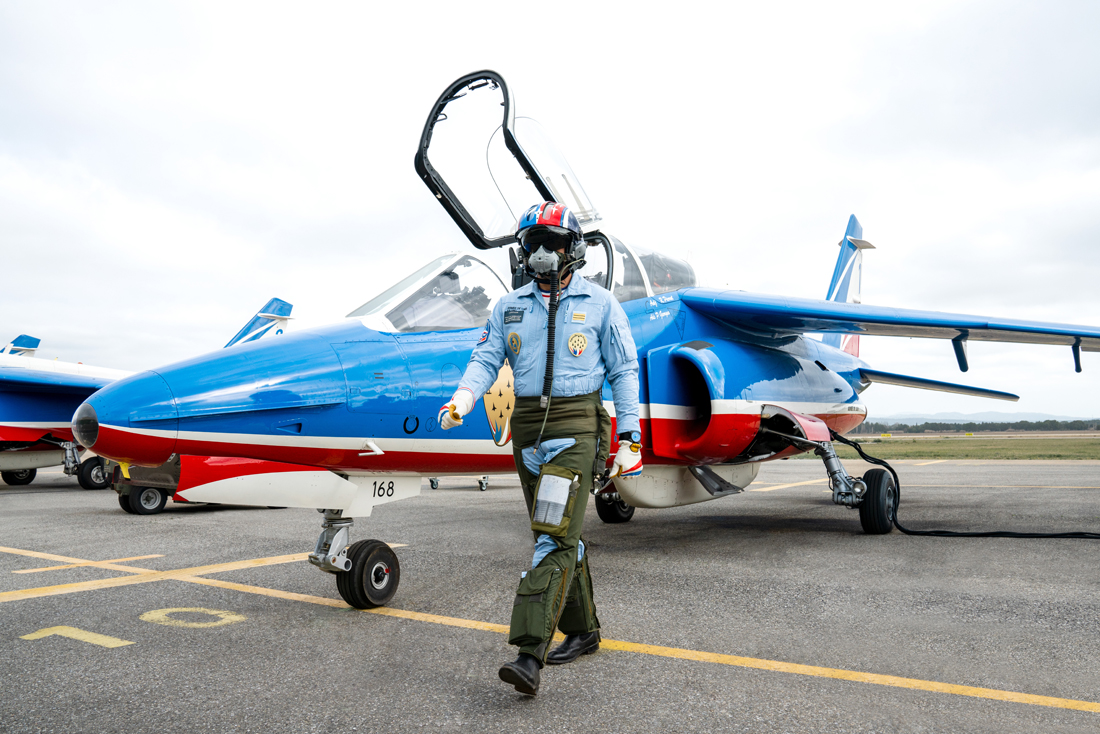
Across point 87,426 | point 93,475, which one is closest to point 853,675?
point 87,426

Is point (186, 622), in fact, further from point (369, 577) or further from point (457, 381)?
point (457, 381)

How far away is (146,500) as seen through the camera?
10086mm

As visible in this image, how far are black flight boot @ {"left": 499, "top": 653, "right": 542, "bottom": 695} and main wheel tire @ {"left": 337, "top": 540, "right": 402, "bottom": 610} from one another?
1.71m

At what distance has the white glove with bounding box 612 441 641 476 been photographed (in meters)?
3.11

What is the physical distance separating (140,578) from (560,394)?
3.97 metres

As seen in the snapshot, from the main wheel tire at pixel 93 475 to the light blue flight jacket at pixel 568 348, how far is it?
14.1 metres

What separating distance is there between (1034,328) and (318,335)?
248 inches

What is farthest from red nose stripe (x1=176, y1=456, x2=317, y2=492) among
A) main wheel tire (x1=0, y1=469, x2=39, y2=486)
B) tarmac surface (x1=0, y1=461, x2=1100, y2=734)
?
main wheel tire (x1=0, y1=469, x2=39, y2=486)

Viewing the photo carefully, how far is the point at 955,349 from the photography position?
7406 mm

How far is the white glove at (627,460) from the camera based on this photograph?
10.2 ft

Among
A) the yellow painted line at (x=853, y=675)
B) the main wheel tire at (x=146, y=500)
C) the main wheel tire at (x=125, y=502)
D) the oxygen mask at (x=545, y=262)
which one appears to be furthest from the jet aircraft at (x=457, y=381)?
the main wheel tire at (x=125, y=502)

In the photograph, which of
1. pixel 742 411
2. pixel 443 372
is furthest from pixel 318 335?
pixel 742 411

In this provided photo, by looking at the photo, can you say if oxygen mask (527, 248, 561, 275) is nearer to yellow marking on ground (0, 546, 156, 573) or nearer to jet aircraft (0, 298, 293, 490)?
yellow marking on ground (0, 546, 156, 573)

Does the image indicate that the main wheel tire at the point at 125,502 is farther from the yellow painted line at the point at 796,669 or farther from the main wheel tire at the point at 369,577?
→ the yellow painted line at the point at 796,669
